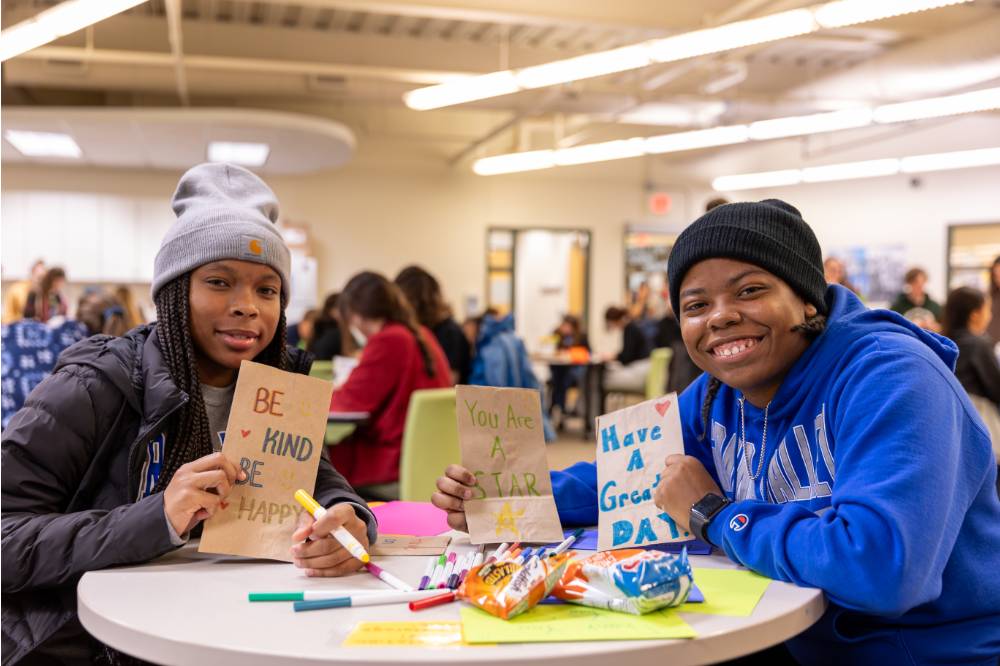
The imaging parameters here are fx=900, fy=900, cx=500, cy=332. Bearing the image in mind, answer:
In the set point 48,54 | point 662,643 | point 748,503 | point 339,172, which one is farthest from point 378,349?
point 339,172

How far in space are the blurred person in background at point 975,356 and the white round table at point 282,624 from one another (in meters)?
3.71

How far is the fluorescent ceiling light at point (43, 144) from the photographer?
918cm

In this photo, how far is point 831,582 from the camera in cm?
120

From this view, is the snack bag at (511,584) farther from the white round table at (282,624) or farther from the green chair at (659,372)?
the green chair at (659,372)

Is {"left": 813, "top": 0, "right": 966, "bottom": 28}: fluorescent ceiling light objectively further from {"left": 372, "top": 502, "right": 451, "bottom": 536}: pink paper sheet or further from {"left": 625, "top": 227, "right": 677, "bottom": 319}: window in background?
{"left": 625, "top": 227, "right": 677, "bottom": 319}: window in background

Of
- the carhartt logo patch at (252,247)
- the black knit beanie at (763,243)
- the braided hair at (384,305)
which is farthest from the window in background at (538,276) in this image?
the black knit beanie at (763,243)

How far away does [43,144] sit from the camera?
968 centimetres

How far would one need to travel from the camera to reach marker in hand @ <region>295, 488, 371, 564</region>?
4.33 feet

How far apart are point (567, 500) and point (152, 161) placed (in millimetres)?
10131

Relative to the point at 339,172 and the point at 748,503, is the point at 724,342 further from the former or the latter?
the point at 339,172

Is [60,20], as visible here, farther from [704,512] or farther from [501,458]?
[704,512]

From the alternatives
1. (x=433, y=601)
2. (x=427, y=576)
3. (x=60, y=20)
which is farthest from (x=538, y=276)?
(x=433, y=601)

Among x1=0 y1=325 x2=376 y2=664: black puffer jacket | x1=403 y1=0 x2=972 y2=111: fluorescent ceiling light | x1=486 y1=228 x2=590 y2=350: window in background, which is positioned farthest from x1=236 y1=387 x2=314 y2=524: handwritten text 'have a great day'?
x1=486 y1=228 x2=590 y2=350: window in background

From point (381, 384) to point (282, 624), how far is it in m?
2.85
